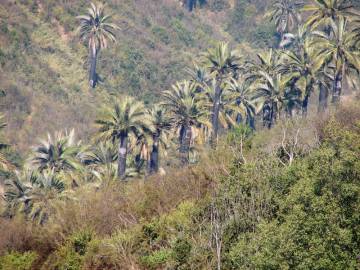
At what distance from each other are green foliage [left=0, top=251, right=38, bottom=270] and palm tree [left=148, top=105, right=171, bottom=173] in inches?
906

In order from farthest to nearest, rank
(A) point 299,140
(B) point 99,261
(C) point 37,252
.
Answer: (A) point 299,140, (C) point 37,252, (B) point 99,261

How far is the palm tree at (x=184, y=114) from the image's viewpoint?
193ft

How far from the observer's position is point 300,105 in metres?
62.8

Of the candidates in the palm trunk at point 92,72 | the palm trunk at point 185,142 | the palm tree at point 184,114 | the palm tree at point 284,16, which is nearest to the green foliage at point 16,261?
the palm trunk at point 185,142

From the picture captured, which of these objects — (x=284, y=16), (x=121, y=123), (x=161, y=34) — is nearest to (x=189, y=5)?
(x=161, y=34)

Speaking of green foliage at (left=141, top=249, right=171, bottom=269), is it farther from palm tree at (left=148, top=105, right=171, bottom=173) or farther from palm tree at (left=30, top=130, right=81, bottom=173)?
palm tree at (left=148, top=105, right=171, bottom=173)

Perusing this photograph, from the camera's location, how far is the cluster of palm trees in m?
50.9

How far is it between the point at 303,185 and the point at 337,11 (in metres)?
40.7

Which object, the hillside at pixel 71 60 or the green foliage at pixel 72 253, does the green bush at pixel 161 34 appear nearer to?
the hillside at pixel 71 60

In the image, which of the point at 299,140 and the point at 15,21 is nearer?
the point at 299,140

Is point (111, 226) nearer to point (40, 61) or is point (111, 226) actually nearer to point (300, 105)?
point (300, 105)

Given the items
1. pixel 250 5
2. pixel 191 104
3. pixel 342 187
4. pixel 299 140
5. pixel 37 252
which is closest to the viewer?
pixel 342 187

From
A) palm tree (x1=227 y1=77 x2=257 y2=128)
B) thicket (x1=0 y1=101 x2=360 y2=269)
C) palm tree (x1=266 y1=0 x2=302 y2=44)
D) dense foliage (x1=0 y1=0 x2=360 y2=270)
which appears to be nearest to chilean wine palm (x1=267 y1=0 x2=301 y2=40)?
palm tree (x1=266 y1=0 x2=302 y2=44)

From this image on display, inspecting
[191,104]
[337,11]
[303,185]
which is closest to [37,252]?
[303,185]
